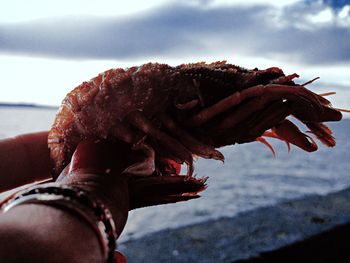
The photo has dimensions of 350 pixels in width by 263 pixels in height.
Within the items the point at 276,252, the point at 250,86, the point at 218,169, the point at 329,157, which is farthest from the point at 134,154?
the point at 329,157

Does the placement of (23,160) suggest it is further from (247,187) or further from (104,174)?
(247,187)

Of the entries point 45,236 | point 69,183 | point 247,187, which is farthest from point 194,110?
point 247,187

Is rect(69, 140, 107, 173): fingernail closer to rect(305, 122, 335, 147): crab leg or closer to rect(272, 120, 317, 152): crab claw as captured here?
rect(272, 120, 317, 152): crab claw

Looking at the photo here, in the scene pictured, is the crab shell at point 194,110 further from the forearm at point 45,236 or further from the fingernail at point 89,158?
the forearm at point 45,236

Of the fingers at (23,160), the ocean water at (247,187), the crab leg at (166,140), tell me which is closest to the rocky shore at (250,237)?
the ocean water at (247,187)

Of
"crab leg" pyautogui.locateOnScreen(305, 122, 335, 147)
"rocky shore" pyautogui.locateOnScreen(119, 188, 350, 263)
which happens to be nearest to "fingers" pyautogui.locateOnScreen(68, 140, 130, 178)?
"crab leg" pyautogui.locateOnScreen(305, 122, 335, 147)
